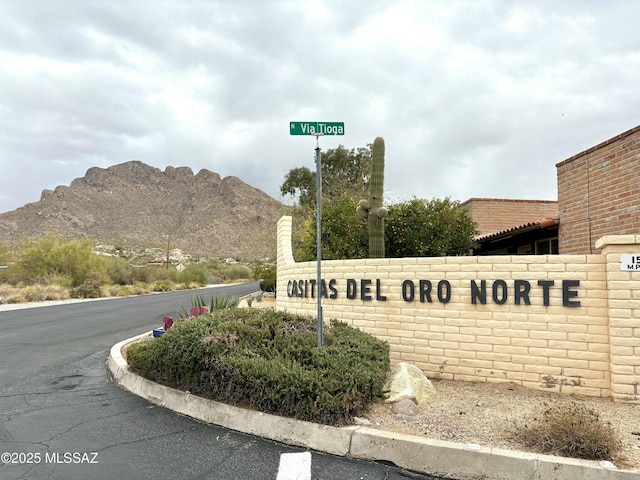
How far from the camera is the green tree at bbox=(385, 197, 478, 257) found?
1202 cm

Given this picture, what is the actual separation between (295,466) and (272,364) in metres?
1.34

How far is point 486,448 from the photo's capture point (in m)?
4.21

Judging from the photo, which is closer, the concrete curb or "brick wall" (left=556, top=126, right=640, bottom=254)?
the concrete curb

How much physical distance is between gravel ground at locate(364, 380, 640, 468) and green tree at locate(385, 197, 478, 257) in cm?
563

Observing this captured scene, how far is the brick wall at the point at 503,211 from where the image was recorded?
703 inches

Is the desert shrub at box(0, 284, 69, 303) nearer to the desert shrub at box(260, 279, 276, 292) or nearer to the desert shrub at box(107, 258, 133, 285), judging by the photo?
the desert shrub at box(260, 279, 276, 292)

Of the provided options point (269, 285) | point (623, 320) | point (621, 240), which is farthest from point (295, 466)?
point (269, 285)

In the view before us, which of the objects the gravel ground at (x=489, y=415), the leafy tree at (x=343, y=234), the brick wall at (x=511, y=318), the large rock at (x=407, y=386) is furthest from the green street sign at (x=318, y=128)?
the leafy tree at (x=343, y=234)

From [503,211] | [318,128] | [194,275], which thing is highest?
[503,211]

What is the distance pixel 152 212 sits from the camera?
303 feet

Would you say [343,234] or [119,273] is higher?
[343,234]

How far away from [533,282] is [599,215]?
446 centimetres

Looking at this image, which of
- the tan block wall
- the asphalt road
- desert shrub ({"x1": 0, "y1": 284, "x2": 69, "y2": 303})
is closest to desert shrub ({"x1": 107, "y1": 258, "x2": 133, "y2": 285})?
desert shrub ({"x1": 0, "y1": 284, "x2": 69, "y2": 303})

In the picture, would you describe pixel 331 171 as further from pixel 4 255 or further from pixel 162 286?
pixel 4 255
